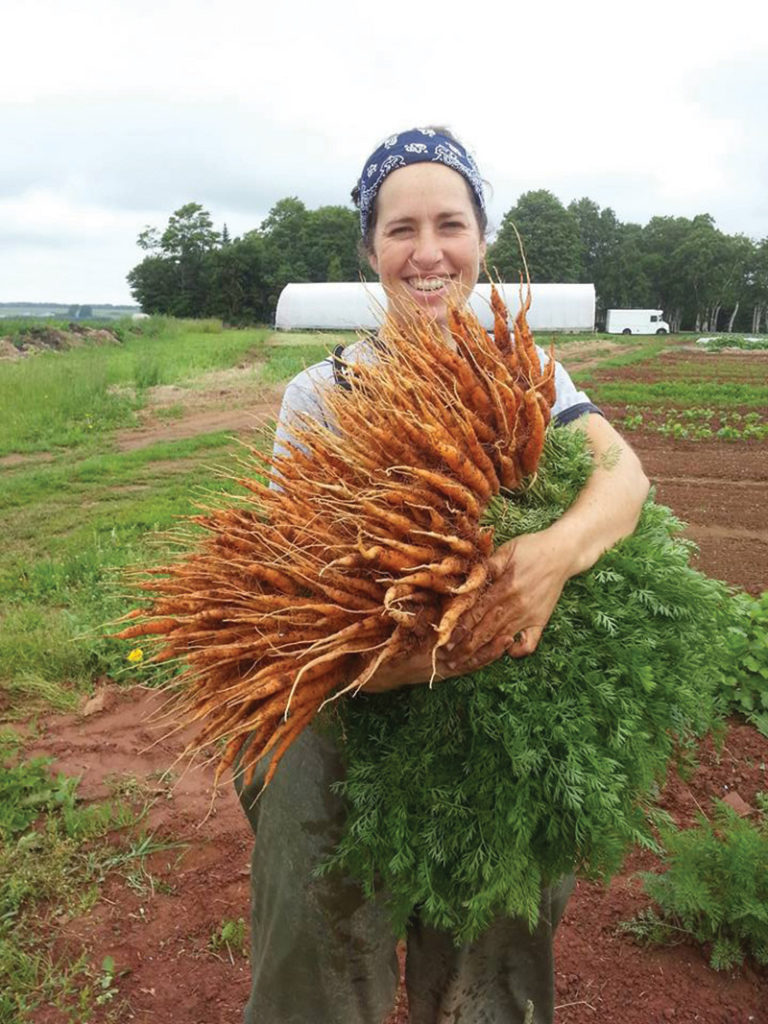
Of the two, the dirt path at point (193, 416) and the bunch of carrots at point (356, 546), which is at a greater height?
the bunch of carrots at point (356, 546)

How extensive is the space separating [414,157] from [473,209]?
21 cm

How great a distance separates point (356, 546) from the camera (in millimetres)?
1229

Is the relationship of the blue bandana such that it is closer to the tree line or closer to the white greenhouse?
the white greenhouse

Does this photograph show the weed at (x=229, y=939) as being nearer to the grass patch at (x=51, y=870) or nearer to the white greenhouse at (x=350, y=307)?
the grass patch at (x=51, y=870)

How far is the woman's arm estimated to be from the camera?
1.25 meters

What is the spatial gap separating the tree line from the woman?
35.2 m

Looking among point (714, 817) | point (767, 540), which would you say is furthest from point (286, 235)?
point (714, 817)

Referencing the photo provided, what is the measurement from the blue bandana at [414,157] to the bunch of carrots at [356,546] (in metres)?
0.56

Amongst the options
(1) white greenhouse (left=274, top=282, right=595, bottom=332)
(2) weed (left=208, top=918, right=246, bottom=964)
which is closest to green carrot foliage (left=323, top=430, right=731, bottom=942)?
(2) weed (left=208, top=918, right=246, bottom=964)

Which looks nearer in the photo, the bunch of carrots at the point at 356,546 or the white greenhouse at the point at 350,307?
the bunch of carrots at the point at 356,546

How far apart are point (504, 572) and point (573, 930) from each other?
1.96m

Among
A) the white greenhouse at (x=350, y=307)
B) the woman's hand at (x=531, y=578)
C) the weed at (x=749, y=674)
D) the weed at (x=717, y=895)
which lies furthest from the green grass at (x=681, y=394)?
the woman's hand at (x=531, y=578)

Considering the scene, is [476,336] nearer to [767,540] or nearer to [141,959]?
[141,959]

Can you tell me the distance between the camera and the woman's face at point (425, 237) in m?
1.82
